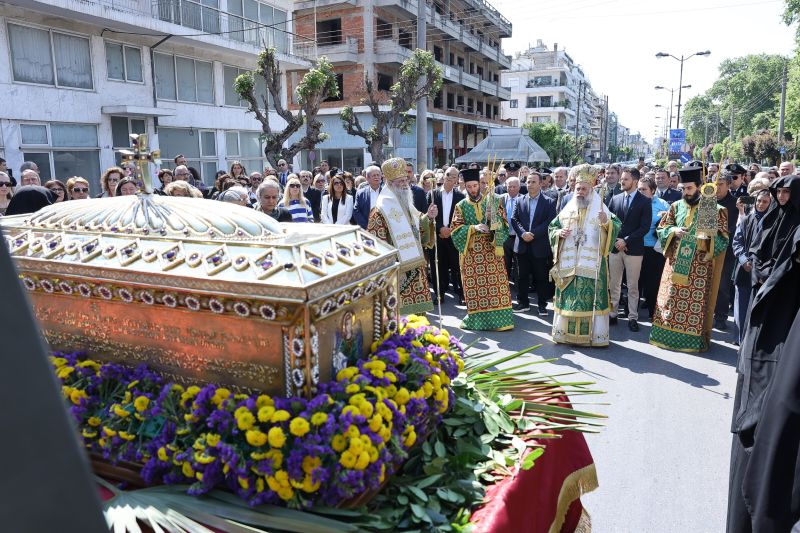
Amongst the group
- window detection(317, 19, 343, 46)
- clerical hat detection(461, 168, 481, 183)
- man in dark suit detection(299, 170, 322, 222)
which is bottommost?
man in dark suit detection(299, 170, 322, 222)

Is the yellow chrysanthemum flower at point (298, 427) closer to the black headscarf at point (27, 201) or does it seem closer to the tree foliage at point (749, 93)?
the black headscarf at point (27, 201)

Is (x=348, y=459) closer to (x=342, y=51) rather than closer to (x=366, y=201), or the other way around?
(x=366, y=201)

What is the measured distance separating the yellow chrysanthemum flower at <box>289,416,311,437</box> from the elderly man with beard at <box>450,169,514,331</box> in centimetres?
567

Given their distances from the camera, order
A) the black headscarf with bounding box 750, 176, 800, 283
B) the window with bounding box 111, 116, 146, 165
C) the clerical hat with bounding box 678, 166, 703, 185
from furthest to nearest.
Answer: the window with bounding box 111, 116, 146, 165
the clerical hat with bounding box 678, 166, 703, 185
the black headscarf with bounding box 750, 176, 800, 283

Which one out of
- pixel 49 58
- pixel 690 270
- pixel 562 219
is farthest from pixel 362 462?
pixel 49 58

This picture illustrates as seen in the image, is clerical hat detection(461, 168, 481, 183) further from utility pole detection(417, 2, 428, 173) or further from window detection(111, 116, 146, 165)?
window detection(111, 116, 146, 165)

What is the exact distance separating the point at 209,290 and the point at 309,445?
617 mm

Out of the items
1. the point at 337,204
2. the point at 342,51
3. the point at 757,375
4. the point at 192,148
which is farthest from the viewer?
the point at 342,51

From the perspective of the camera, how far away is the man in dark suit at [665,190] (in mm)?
8500

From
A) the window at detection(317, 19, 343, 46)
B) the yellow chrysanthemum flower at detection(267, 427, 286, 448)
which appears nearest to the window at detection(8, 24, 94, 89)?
the yellow chrysanthemum flower at detection(267, 427, 286, 448)

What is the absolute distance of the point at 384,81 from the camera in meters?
30.8

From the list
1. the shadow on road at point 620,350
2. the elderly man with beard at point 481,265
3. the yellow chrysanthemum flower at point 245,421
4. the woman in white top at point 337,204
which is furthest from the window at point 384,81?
the yellow chrysanthemum flower at point 245,421

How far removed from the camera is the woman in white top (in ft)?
27.8

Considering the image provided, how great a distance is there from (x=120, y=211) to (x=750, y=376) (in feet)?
9.10
